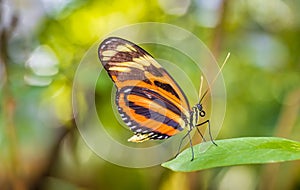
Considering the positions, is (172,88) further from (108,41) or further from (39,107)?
(39,107)

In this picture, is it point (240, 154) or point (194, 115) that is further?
point (194, 115)

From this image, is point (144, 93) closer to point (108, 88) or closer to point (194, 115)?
point (194, 115)

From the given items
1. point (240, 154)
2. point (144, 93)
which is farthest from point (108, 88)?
point (240, 154)

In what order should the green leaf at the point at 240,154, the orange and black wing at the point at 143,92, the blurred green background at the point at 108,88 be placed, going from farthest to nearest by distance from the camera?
1. the blurred green background at the point at 108,88
2. the orange and black wing at the point at 143,92
3. the green leaf at the point at 240,154

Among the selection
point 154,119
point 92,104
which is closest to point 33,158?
point 92,104

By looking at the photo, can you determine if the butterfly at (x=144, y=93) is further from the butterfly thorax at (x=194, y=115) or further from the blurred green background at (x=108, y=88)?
the blurred green background at (x=108, y=88)

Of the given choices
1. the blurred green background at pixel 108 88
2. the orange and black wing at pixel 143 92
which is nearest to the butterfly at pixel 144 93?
the orange and black wing at pixel 143 92
